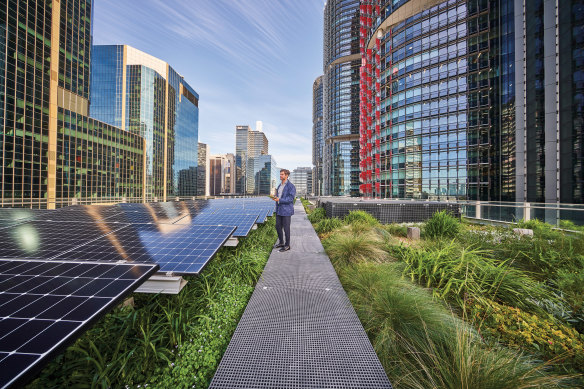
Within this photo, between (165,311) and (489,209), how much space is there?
565 inches

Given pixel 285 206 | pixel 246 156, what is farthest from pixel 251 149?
pixel 285 206

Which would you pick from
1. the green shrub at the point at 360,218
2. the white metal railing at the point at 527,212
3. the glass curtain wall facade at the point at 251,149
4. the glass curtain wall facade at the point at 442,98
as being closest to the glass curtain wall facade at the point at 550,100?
the glass curtain wall facade at the point at 442,98

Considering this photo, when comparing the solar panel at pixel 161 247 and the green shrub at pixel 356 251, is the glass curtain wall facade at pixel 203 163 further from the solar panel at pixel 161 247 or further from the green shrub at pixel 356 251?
the green shrub at pixel 356 251

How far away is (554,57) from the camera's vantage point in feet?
62.3

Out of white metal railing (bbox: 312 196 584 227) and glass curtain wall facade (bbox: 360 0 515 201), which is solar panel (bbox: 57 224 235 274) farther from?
glass curtain wall facade (bbox: 360 0 515 201)

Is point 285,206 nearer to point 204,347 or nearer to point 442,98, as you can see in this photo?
point 204,347

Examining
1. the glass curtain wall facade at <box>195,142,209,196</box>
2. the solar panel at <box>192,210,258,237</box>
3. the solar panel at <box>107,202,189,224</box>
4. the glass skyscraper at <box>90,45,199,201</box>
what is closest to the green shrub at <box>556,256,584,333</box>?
the solar panel at <box>192,210,258,237</box>

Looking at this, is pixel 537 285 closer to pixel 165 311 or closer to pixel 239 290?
pixel 239 290

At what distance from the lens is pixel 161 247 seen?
300 cm

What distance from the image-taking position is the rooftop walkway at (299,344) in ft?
5.29

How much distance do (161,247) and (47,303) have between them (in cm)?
151

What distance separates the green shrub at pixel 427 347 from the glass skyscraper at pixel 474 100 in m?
26.0

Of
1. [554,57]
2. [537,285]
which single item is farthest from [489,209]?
[554,57]

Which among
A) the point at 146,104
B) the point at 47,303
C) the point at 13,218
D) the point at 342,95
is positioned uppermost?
the point at 342,95
